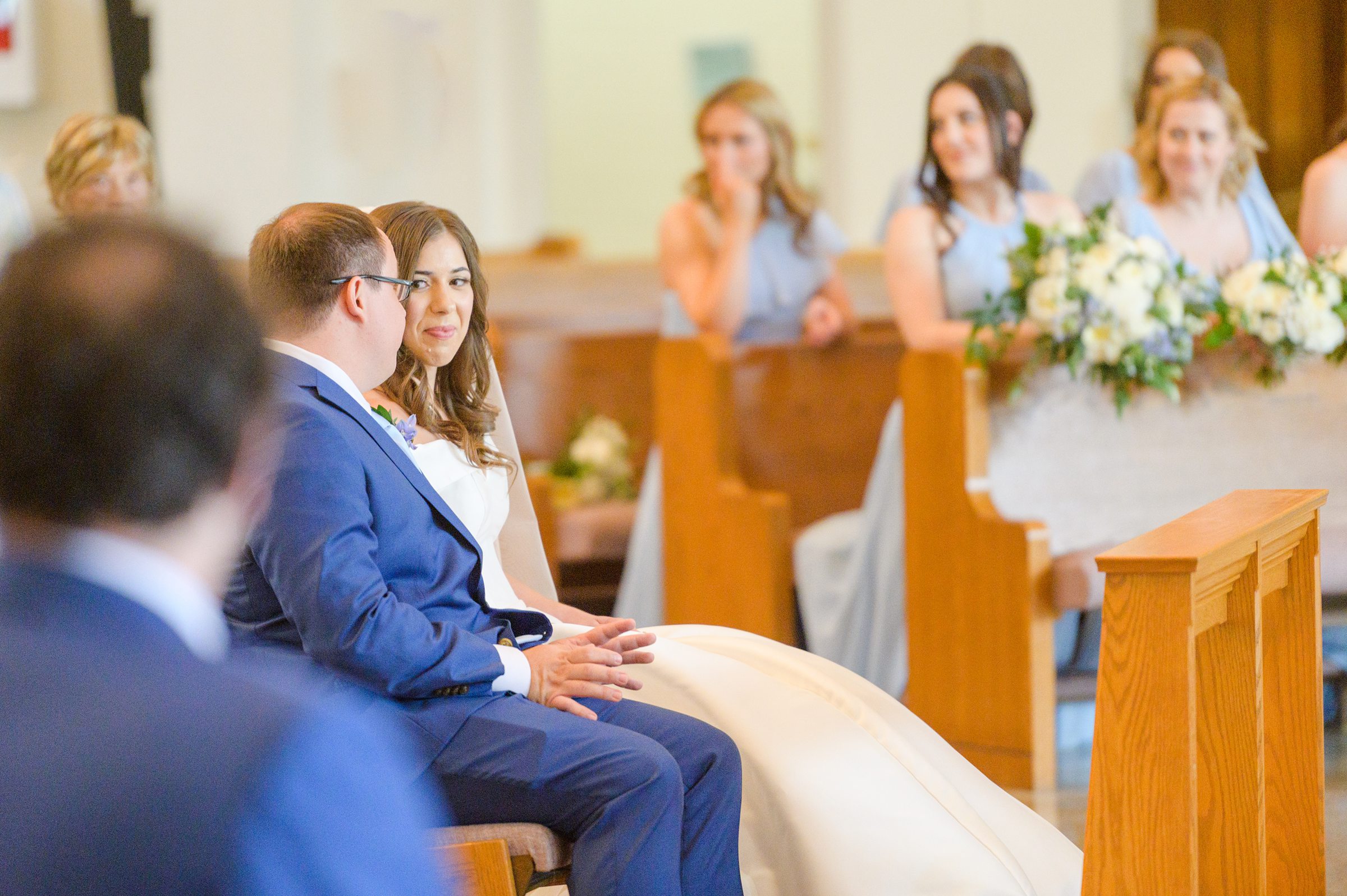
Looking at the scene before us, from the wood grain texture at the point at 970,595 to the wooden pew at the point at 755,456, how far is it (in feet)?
1.54

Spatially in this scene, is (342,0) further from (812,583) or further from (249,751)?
(249,751)

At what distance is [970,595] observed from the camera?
3713 millimetres

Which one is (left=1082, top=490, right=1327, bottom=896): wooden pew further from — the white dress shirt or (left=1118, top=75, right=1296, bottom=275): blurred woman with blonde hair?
(left=1118, top=75, right=1296, bottom=275): blurred woman with blonde hair

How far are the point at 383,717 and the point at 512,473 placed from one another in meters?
0.64

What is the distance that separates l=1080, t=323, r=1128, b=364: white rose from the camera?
3.58m

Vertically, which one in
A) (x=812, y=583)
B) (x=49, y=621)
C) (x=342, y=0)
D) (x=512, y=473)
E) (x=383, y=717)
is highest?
(x=342, y=0)

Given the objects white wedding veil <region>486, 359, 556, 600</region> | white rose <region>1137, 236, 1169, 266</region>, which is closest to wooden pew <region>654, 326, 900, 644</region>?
→ white rose <region>1137, 236, 1169, 266</region>

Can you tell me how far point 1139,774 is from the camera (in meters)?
1.90

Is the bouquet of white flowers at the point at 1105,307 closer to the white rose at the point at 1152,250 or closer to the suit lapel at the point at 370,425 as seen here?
the white rose at the point at 1152,250

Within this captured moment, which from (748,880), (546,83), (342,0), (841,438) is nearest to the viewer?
(748,880)

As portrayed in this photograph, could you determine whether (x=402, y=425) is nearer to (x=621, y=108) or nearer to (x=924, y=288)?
(x=924, y=288)

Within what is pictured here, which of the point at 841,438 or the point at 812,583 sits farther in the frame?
the point at 841,438

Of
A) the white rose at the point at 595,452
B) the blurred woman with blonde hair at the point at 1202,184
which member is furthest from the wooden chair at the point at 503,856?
the white rose at the point at 595,452

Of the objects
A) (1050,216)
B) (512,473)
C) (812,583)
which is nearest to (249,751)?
(512,473)
